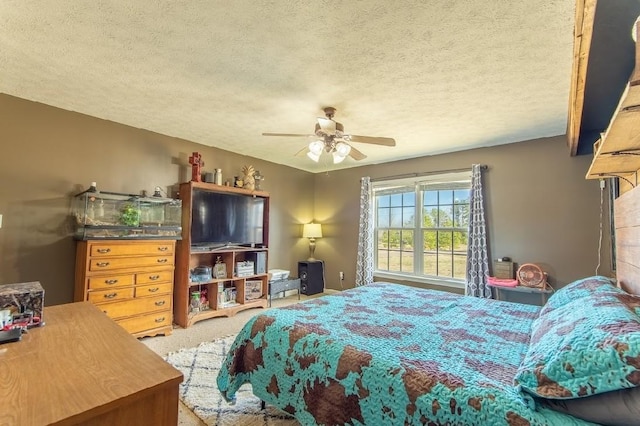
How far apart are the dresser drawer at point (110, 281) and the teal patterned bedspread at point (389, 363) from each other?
1819 millimetres

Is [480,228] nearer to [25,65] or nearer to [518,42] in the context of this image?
[518,42]

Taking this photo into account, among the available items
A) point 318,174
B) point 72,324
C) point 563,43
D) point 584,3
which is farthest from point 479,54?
point 318,174

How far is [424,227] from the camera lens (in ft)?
15.7

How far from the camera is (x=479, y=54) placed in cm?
207

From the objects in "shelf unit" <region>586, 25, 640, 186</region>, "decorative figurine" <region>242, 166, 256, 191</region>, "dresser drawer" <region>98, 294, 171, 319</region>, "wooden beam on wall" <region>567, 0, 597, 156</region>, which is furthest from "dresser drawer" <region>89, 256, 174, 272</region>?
"wooden beam on wall" <region>567, 0, 597, 156</region>

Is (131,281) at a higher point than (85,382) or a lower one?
lower

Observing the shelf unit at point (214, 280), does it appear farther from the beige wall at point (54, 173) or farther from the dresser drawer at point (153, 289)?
the beige wall at point (54, 173)

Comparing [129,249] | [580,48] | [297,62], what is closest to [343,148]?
[297,62]

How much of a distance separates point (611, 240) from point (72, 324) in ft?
14.9

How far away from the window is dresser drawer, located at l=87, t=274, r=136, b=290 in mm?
3663

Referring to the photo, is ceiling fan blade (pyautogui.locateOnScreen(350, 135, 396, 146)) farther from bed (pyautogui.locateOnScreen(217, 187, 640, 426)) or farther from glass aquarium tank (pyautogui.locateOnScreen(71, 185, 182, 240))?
glass aquarium tank (pyautogui.locateOnScreen(71, 185, 182, 240))

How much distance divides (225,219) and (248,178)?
727 millimetres

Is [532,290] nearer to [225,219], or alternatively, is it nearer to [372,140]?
[372,140]

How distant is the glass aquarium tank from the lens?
3.05 m
